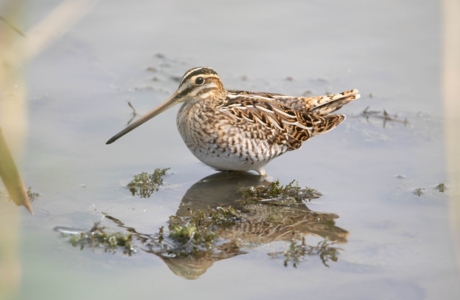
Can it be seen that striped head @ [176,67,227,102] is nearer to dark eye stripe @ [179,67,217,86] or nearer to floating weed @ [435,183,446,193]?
dark eye stripe @ [179,67,217,86]

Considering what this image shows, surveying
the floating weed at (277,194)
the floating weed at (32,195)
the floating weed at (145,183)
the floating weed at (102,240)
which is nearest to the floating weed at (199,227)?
the floating weed at (102,240)

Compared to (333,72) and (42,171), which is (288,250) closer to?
(42,171)

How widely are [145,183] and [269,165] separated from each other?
144 cm

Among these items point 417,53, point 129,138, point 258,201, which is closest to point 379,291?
point 258,201

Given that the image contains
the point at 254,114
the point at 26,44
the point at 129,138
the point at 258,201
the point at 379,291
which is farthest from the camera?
the point at 26,44

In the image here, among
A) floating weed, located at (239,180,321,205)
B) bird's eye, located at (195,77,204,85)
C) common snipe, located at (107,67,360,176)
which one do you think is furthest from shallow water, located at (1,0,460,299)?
bird's eye, located at (195,77,204,85)

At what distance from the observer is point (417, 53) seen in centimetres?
936

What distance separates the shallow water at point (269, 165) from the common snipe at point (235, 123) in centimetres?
28

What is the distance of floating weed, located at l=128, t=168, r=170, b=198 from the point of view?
648cm

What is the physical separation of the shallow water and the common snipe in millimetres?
276

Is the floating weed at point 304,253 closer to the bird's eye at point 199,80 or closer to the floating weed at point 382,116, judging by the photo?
the bird's eye at point 199,80

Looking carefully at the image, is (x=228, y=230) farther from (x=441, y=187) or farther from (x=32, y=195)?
(x=441, y=187)

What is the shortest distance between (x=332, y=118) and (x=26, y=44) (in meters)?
3.62

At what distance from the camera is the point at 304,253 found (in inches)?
216
